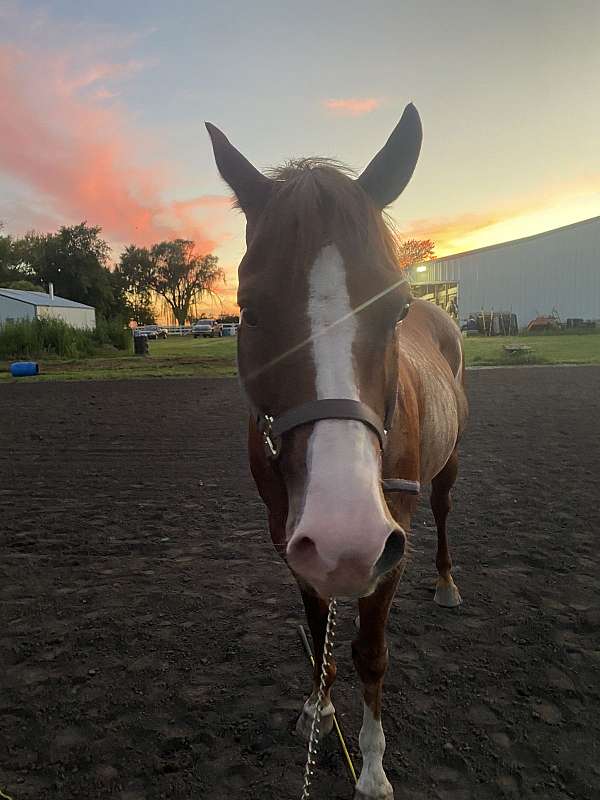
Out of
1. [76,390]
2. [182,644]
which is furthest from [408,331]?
[76,390]

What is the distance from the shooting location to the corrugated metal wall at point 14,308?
38594 millimetres

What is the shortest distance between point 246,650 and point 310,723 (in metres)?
0.73

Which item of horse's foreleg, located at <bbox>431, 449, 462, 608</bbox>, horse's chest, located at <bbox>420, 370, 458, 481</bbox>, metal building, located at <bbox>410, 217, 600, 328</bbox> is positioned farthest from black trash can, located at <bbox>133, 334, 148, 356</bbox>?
horse's chest, located at <bbox>420, 370, 458, 481</bbox>

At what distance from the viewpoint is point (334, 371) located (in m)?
1.59

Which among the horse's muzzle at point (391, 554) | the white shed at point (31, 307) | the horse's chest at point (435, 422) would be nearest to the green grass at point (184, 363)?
the white shed at point (31, 307)

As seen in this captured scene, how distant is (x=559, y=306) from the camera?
4075 cm

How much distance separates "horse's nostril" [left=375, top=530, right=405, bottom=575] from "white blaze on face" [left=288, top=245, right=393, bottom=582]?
0.12m

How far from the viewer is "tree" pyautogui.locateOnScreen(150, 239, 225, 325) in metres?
78.4

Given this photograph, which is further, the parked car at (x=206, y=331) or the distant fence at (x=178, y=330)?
the distant fence at (x=178, y=330)

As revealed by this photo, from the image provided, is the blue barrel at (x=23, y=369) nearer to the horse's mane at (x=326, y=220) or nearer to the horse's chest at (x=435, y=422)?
the horse's chest at (x=435, y=422)

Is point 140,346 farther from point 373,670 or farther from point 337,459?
point 337,459

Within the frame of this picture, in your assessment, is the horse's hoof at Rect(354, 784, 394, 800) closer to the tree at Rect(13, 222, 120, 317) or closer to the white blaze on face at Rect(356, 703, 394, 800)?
the white blaze on face at Rect(356, 703, 394, 800)

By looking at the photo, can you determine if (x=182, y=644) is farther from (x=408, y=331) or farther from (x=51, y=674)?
(x=408, y=331)

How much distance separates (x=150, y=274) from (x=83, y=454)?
247ft
